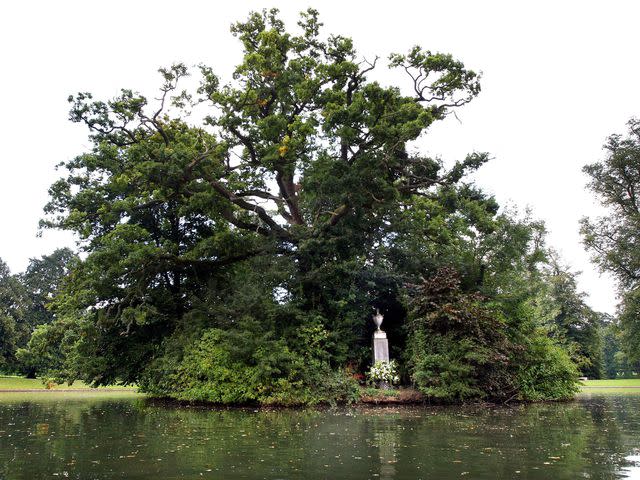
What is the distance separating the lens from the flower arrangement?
54.9ft

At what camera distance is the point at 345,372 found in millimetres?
16812

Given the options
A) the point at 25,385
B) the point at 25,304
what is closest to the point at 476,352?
the point at 25,385

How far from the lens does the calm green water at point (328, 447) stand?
215 inches

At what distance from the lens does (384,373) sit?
54.9 feet

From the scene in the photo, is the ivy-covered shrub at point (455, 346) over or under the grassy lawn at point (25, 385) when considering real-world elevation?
over

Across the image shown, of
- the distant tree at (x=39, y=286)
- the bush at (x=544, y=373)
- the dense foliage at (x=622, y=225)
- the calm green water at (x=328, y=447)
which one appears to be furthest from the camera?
the distant tree at (x=39, y=286)

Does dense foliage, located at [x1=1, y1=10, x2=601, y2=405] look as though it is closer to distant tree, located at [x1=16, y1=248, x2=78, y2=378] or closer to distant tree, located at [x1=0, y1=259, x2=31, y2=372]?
distant tree, located at [x1=0, y1=259, x2=31, y2=372]

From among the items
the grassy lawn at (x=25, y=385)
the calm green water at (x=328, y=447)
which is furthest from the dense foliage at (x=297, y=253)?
the grassy lawn at (x=25, y=385)

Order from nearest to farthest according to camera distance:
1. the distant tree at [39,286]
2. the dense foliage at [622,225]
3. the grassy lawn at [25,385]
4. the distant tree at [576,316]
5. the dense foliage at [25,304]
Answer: the dense foliage at [622,225] < the grassy lawn at [25,385] < the dense foliage at [25,304] < the distant tree at [576,316] < the distant tree at [39,286]

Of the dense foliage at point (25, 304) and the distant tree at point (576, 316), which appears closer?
the dense foliage at point (25, 304)

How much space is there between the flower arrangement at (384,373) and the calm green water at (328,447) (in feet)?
15.0

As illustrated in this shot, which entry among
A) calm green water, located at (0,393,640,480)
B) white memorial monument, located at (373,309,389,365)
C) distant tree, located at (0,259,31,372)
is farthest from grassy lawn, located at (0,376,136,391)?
calm green water, located at (0,393,640,480)

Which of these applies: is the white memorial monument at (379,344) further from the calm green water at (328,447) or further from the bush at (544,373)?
the calm green water at (328,447)

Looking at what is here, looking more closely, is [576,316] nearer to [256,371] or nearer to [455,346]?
[455,346]
